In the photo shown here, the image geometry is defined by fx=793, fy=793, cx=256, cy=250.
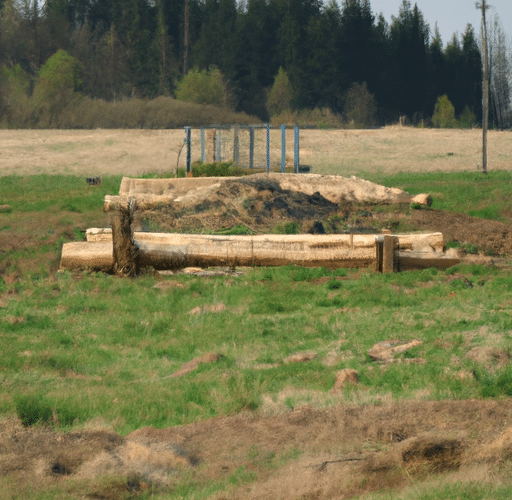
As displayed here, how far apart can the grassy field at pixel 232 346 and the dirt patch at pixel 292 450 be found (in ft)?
0.30

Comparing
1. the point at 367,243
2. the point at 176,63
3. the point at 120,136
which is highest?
the point at 176,63

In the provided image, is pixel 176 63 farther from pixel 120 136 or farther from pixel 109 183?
pixel 109 183

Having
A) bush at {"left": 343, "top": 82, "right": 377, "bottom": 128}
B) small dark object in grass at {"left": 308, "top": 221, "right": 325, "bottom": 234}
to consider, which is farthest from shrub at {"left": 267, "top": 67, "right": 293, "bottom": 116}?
small dark object in grass at {"left": 308, "top": 221, "right": 325, "bottom": 234}

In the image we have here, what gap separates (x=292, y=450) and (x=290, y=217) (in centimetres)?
1049

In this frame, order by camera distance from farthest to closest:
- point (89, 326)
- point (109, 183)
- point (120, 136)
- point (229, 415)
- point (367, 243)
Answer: point (120, 136)
point (109, 183)
point (367, 243)
point (89, 326)
point (229, 415)

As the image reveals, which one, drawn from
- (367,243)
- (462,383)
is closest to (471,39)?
(367,243)

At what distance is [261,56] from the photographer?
71.2m

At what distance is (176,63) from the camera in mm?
71812

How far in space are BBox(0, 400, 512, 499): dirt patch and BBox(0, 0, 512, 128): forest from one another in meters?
58.7

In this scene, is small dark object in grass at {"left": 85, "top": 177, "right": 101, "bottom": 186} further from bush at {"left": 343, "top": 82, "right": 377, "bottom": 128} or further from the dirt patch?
bush at {"left": 343, "top": 82, "right": 377, "bottom": 128}

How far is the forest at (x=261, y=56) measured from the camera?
66562 mm

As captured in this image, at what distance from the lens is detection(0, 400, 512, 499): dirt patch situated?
464cm

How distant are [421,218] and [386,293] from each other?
6.57 metres

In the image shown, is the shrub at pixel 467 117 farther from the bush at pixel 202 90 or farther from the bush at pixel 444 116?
the bush at pixel 202 90
